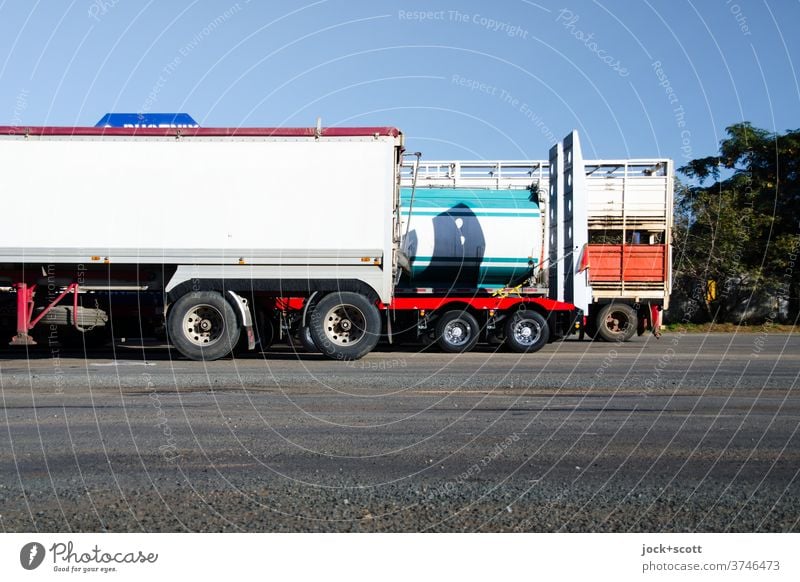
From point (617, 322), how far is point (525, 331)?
16.8ft

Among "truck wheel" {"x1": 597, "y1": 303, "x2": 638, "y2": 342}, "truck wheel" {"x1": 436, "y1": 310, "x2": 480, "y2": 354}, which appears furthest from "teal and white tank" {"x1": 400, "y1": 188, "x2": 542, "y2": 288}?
"truck wheel" {"x1": 597, "y1": 303, "x2": 638, "y2": 342}

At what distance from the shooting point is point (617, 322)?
2308 centimetres

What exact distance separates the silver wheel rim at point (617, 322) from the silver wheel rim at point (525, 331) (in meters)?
4.82

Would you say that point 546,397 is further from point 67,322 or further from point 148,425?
point 67,322

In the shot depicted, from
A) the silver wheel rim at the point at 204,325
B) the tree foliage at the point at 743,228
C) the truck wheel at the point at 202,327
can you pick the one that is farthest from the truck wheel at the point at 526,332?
the tree foliage at the point at 743,228

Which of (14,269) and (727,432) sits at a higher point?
(14,269)

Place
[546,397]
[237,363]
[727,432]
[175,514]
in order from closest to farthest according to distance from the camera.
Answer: [175,514] < [727,432] < [546,397] < [237,363]

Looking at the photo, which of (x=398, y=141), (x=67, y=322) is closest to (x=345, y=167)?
(x=398, y=141)

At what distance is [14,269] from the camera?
16500 mm

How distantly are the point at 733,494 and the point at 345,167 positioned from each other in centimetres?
1135

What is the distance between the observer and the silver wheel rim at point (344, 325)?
16.5 m

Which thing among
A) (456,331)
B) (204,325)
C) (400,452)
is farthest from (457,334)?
(400,452)

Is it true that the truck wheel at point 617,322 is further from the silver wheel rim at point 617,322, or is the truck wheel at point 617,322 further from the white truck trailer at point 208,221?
the white truck trailer at point 208,221

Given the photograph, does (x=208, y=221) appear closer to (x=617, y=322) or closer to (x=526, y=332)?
(x=526, y=332)
